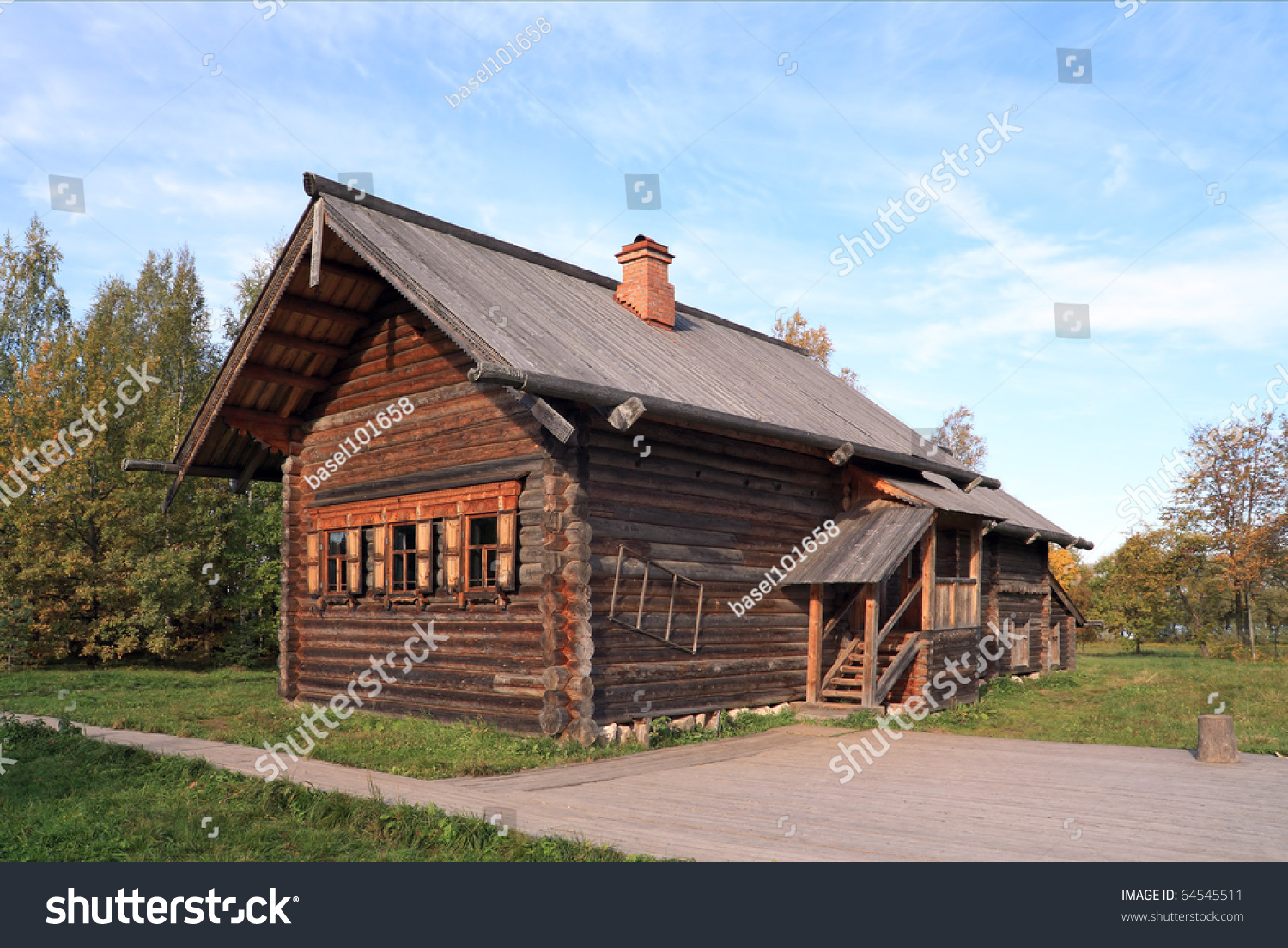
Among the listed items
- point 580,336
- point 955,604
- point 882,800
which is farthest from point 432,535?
point 955,604

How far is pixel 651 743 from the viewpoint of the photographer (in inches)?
489

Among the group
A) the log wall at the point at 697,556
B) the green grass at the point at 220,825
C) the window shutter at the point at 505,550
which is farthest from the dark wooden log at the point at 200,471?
the log wall at the point at 697,556

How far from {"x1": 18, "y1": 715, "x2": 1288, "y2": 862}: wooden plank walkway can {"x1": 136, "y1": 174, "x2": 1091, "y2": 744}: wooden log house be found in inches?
80.9

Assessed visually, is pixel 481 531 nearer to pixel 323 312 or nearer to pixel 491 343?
pixel 491 343

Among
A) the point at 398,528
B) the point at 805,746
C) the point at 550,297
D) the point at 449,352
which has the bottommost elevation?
the point at 805,746

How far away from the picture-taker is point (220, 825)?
7.41 metres

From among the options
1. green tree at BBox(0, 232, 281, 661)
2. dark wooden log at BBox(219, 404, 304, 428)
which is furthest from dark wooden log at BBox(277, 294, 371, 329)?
green tree at BBox(0, 232, 281, 661)

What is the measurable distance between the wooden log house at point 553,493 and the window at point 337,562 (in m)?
0.05

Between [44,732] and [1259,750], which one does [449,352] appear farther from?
[1259,750]

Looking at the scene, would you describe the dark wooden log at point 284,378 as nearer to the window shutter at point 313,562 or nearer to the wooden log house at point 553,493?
the wooden log house at point 553,493

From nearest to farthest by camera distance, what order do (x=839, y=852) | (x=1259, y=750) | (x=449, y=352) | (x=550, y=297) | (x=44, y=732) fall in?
(x=839, y=852) < (x=44, y=732) < (x=1259, y=750) < (x=449, y=352) < (x=550, y=297)

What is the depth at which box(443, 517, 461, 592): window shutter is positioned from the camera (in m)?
13.3
